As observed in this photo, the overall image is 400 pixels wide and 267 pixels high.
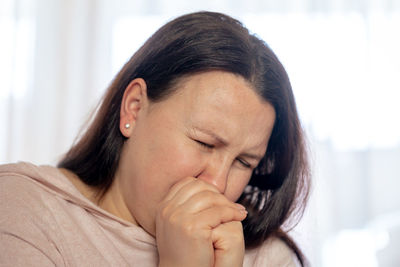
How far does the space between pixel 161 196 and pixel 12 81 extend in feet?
6.47

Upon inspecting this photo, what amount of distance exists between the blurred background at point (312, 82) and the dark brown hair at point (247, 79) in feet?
3.35

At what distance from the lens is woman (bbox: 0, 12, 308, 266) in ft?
3.28

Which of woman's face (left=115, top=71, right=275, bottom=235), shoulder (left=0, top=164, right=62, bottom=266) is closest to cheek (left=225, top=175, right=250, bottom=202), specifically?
woman's face (left=115, top=71, right=275, bottom=235)

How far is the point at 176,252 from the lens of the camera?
97 centimetres

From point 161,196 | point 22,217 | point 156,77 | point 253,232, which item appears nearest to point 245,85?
point 156,77

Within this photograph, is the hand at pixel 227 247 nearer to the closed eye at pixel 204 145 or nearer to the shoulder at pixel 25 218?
the closed eye at pixel 204 145

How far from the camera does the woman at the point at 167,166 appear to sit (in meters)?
1.00

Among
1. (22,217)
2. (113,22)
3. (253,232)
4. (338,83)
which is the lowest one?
(253,232)

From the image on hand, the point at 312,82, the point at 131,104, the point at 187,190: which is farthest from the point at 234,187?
the point at 312,82

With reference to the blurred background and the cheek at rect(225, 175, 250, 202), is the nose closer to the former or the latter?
the cheek at rect(225, 175, 250, 202)

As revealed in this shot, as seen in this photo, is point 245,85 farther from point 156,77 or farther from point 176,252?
point 176,252

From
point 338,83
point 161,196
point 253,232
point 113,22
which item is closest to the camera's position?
point 161,196

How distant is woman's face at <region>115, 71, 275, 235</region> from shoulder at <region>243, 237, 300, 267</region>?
0.75 feet

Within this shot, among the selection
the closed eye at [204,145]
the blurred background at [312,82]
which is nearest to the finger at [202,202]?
the closed eye at [204,145]
